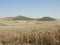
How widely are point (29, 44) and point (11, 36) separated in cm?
182

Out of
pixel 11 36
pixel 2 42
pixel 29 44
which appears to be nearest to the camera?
pixel 29 44

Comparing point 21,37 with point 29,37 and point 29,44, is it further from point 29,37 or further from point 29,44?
point 29,44

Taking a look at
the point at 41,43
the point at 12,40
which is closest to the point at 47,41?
the point at 41,43

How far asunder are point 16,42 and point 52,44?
1.80 meters

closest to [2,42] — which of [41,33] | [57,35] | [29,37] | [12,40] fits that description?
[12,40]

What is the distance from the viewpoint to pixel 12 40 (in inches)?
411

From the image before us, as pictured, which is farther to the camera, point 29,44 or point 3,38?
point 3,38

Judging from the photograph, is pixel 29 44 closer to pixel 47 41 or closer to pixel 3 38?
pixel 47 41

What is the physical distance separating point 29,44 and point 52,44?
3.74 ft

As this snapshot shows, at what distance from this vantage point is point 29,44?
9578 mm

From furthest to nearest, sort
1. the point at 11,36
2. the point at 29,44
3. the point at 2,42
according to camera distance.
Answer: the point at 11,36 < the point at 2,42 < the point at 29,44

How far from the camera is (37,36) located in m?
10.3

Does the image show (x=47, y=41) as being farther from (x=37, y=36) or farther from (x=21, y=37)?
(x=21, y=37)

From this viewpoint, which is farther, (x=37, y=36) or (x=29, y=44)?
(x=37, y=36)
